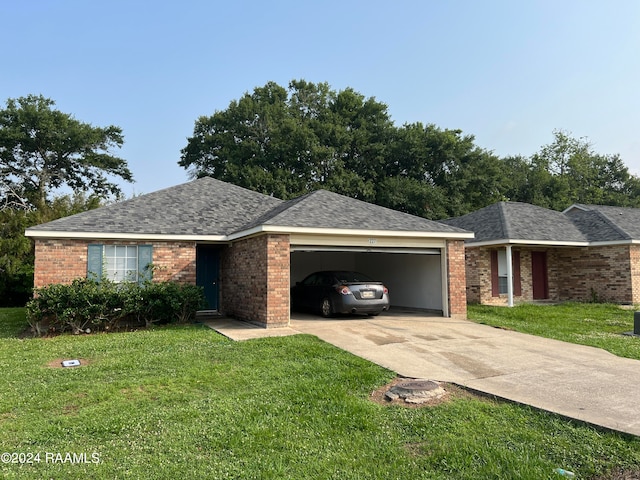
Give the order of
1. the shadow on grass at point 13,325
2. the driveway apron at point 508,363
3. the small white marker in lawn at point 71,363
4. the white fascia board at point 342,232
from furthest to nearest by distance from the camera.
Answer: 1. the white fascia board at point 342,232
2. the shadow on grass at point 13,325
3. the small white marker in lawn at point 71,363
4. the driveway apron at point 508,363

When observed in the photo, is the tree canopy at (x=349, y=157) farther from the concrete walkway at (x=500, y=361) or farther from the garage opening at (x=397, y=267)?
the concrete walkway at (x=500, y=361)

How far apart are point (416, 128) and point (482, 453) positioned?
32707mm

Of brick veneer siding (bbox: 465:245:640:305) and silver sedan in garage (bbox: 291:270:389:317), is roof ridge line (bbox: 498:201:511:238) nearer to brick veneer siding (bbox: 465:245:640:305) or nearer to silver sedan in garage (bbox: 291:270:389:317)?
brick veneer siding (bbox: 465:245:640:305)

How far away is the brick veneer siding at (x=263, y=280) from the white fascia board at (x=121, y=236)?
871 millimetres

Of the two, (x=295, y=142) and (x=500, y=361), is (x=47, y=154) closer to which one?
(x=295, y=142)

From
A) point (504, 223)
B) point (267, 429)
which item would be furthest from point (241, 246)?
point (504, 223)

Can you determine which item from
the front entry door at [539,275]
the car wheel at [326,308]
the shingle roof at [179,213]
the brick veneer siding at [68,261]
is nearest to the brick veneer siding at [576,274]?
the front entry door at [539,275]

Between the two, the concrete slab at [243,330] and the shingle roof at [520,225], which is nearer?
the concrete slab at [243,330]

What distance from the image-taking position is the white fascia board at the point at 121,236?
36.5ft

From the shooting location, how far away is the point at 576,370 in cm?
656

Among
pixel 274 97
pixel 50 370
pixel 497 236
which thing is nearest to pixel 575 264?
pixel 497 236

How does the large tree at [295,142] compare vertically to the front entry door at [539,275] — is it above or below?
above

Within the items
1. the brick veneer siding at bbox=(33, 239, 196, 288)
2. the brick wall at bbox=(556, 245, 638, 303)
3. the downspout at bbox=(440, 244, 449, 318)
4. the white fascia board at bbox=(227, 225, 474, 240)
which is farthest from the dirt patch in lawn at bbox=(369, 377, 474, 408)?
the brick wall at bbox=(556, 245, 638, 303)

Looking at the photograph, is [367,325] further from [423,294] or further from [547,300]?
[547,300]
